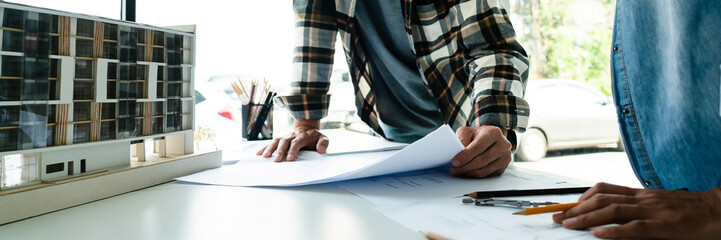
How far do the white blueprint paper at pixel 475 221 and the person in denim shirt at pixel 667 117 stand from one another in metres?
0.03

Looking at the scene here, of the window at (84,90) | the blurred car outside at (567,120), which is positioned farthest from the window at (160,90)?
the blurred car outside at (567,120)

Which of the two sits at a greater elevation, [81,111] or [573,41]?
[573,41]

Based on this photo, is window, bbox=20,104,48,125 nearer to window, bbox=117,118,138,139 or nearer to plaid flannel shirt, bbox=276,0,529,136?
window, bbox=117,118,138,139

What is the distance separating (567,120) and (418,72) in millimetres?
2396

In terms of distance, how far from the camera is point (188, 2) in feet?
6.82

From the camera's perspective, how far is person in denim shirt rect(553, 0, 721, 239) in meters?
0.41

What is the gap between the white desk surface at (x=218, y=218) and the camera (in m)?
0.43

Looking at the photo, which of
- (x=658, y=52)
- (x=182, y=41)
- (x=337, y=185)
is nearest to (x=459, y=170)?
(x=337, y=185)

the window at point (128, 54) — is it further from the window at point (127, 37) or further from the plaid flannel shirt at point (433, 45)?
the plaid flannel shirt at point (433, 45)

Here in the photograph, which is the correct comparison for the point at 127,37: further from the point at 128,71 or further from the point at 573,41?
the point at 573,41

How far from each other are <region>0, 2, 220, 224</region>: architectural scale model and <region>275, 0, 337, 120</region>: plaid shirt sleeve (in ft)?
1.61

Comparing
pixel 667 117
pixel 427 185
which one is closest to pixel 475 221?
pixel 427 185

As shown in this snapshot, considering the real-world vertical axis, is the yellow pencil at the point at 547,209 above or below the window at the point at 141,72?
below

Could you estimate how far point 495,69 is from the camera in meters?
0.94
